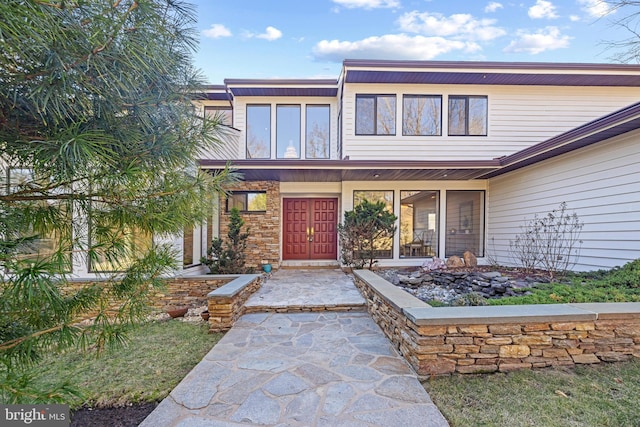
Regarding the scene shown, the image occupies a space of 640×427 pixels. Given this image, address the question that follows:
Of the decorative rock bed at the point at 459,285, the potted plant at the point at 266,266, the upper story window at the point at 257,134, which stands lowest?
the potted plant at the point at 266,266

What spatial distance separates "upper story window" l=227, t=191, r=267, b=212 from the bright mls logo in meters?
7.05

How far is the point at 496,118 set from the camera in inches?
326

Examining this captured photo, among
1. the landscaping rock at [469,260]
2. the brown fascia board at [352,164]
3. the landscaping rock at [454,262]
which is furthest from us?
the landscaping rock at [469,260]

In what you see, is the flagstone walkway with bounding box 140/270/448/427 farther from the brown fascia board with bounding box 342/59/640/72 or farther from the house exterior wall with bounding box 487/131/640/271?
the brown fascia board with bounding box 342/59/640/72

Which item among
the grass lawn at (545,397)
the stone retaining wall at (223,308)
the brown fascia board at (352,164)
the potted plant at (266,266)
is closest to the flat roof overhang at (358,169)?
the brown fascia board at (352,164)

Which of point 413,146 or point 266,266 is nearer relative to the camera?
point 266,266

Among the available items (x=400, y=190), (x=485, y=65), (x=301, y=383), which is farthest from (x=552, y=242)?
(x=301, y=383)

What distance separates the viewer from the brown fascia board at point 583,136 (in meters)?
4.23

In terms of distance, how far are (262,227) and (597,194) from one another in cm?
760

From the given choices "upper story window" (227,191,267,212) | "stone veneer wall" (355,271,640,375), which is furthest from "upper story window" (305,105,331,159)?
"stone veneer wall" (355,271,640,375)

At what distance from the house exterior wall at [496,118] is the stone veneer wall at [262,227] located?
2.59 m

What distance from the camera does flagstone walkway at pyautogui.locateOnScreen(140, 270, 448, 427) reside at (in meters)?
2.08

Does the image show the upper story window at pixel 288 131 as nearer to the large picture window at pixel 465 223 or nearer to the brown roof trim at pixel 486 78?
the brown roof trim at pixel 486 78

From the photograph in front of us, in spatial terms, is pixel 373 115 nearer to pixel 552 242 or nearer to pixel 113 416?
pixel 552 242
